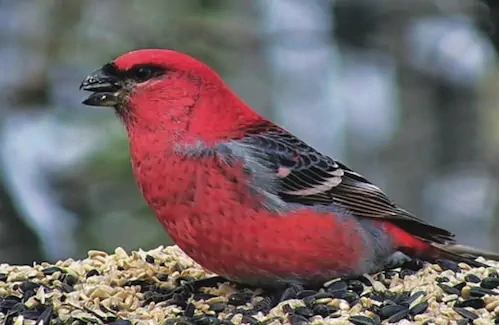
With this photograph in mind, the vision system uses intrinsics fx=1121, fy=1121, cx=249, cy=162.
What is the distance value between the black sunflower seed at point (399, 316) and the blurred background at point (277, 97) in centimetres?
219

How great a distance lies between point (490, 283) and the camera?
375cm

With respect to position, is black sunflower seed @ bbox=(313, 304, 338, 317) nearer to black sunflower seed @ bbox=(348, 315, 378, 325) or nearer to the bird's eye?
black sunflower seed @ bbox=(348, 315, 378, 325)

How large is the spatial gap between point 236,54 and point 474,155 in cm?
190

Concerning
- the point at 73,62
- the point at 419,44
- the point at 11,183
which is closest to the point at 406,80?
the point at 419,44

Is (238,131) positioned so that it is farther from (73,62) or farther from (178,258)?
(73,62)

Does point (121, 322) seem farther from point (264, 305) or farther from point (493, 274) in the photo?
point (493, 274)

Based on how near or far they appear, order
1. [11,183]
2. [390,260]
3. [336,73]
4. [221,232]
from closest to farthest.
A: 1. [221,232]
2. [390,260]
3. [11,183]
4. [336,73]

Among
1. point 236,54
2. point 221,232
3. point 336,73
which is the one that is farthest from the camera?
point 336,73

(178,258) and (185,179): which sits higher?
(185,179)

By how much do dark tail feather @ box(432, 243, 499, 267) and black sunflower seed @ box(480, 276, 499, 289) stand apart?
1.15 feet

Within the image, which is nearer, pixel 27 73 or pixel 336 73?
pixel 27 73

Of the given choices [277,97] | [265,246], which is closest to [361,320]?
[265,246]

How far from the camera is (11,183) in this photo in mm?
5480

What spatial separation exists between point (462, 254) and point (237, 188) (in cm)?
109
